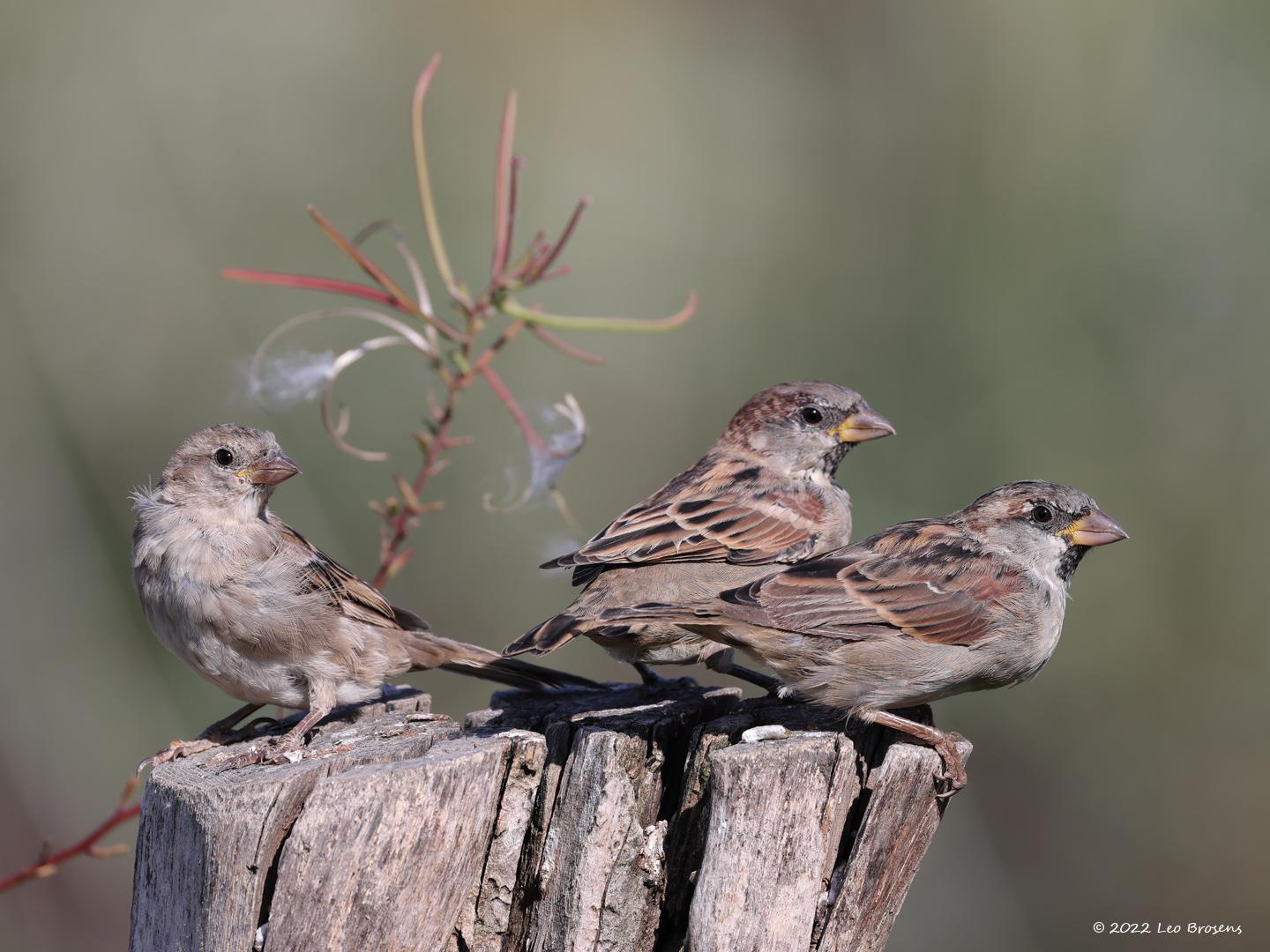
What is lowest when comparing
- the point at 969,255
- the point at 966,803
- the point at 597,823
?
the point at 966,803

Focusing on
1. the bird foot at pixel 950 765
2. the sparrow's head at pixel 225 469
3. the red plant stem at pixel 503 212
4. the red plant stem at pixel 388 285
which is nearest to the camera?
the bird foot at pixel 950 765

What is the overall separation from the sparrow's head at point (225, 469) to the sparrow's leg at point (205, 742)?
2.52 ft

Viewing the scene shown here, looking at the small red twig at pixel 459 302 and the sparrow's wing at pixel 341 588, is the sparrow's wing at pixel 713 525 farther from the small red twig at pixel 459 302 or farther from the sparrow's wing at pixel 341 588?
the small red twig at pixel 459 302

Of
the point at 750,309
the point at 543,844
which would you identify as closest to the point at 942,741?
the point at 543,844

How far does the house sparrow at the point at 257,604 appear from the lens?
14.7 feet

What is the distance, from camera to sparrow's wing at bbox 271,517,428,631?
4.63 meters

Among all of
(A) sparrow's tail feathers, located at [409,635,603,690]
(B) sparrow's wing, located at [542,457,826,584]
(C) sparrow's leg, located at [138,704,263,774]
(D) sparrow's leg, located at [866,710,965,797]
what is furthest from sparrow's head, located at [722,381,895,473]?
(C) sparrow's leg, located at [138,704,263,774]

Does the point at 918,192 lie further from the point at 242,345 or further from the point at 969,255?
the point at 242,345

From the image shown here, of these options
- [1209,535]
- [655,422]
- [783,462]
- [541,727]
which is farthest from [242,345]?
[1209,535]

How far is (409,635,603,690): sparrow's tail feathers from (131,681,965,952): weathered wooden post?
3.05 ft

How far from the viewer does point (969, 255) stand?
274 inches

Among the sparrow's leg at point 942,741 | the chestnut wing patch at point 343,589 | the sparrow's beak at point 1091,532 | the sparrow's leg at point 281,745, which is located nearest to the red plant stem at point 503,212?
the chestnut wing patch at point 343,589

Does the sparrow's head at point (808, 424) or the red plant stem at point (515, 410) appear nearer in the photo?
the red plant stem at point (515, 410)

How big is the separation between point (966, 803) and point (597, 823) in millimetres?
4032
